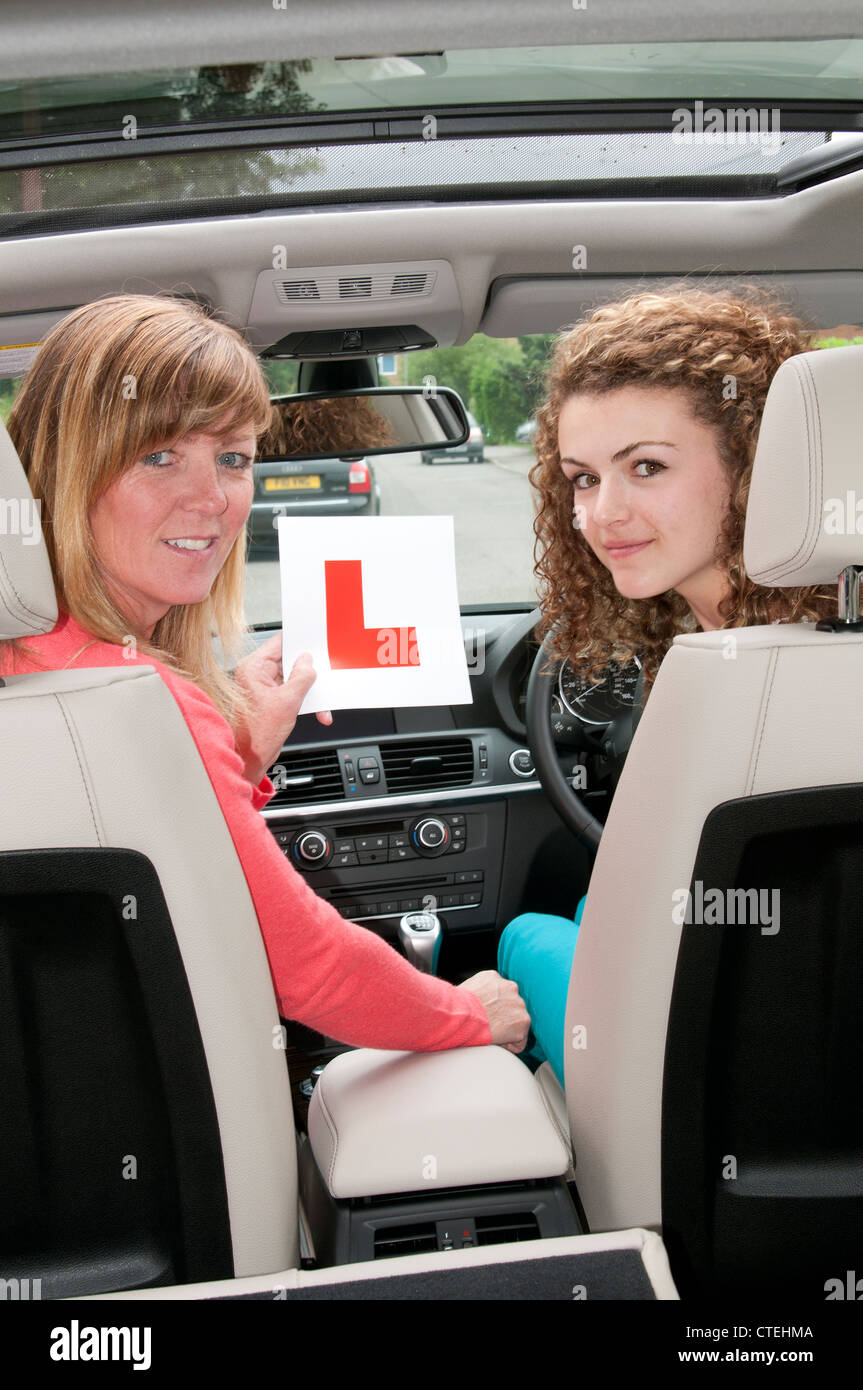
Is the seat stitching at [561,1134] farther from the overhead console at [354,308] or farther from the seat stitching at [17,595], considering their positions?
the overhead console at [354,308]

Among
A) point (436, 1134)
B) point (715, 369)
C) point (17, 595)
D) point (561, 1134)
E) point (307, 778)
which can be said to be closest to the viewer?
point (17, 595)

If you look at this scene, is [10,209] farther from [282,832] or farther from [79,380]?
[282,832]

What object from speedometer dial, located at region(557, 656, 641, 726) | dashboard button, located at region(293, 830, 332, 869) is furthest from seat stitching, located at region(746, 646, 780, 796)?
dashboard button, located at region(293, 830, 332, 869)

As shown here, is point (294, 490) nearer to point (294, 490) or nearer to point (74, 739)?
point (294, 490)

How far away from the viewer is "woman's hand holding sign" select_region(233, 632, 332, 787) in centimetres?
186

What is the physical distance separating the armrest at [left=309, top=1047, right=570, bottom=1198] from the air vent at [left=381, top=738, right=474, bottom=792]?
1.69m

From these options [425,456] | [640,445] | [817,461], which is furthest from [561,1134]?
[425,456]

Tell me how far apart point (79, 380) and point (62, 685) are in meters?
0.50

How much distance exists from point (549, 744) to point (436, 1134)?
1560 mm

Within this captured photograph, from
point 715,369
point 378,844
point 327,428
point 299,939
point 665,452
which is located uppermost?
point 327,428

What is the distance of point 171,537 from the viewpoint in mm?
1584

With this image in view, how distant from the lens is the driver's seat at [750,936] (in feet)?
4.11

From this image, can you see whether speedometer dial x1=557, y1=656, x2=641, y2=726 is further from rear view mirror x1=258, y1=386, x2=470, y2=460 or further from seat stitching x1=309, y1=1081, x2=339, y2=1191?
seat stitching x1=309, y1=1081, x2=339, y2=1191
